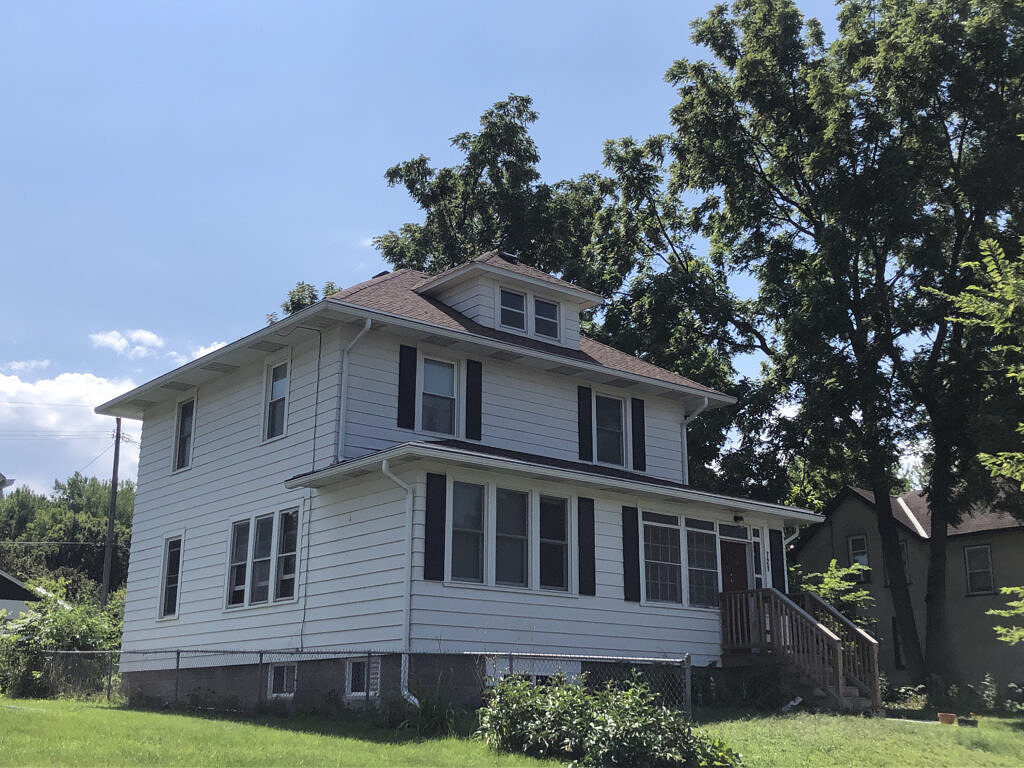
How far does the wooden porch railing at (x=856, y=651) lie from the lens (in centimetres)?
1688

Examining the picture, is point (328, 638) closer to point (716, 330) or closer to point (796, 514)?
point (796, 514)

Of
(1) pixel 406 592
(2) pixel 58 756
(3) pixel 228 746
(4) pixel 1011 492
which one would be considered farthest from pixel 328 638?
(4) pixel 1011 492

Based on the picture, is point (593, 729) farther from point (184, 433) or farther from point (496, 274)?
point (184, 433)

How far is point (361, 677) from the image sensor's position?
15.5 m

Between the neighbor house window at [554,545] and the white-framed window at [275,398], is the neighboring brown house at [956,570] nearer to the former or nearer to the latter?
the neighbor house window at [554,545]

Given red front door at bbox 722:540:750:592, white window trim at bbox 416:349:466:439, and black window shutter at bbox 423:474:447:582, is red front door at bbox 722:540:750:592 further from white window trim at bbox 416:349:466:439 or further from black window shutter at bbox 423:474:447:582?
black window shutter at bbox 423:474:447:582

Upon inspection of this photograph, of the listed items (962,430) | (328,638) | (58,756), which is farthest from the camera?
(962,430)

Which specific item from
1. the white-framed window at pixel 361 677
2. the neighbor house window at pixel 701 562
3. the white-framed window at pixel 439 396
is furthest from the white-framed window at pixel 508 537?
the neighbor house window at pixel 701 562

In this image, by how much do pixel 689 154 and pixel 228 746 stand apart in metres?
22.1

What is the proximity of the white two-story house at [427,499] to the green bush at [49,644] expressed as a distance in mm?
1306

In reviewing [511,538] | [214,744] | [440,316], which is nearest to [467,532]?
[511,538]

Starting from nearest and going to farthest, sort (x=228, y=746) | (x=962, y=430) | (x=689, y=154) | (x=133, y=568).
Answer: (x=228, y=746) → (x=133, y=568) → (x=962, y=430) → (x=689, y=154)

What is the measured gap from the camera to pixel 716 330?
2936 centimetres

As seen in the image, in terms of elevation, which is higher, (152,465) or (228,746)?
(152,465)
